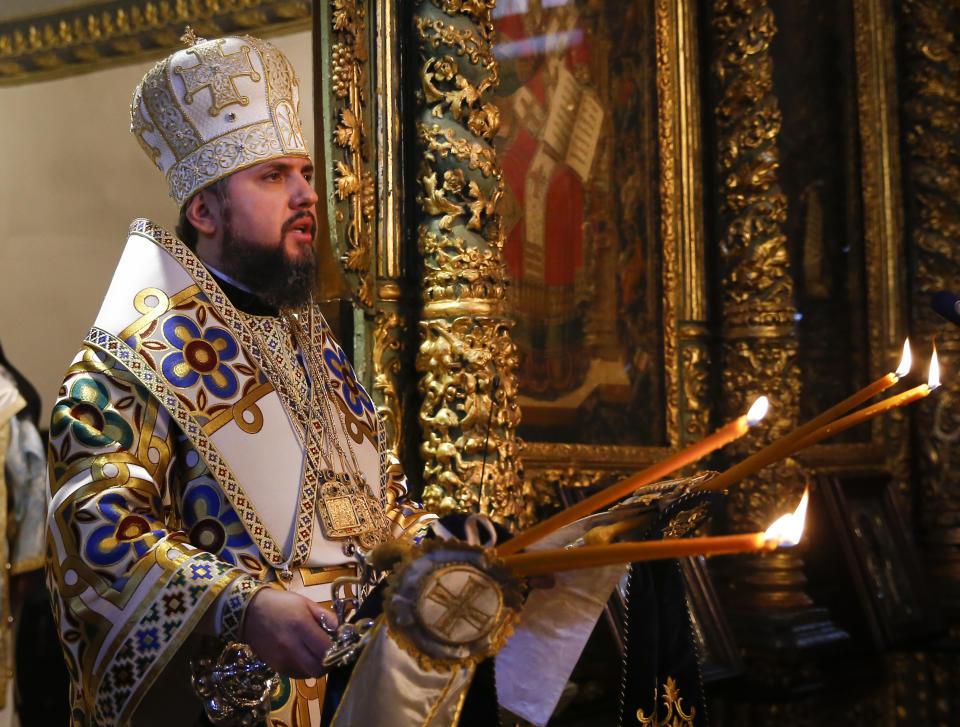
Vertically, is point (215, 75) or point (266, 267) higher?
point (215, 75)

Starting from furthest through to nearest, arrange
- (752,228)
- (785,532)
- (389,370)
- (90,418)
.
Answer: (752,228) → (389,370) → (90,418) → (785,532)

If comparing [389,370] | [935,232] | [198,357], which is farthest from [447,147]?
[935,232]

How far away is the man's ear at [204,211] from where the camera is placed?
2.19m

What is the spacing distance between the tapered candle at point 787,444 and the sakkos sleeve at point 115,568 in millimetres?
717

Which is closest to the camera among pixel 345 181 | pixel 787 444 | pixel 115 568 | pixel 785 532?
pixel 785 532

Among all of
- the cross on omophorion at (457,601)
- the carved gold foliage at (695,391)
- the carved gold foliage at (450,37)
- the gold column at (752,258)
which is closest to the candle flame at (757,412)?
the cross on omophorion at (457,601)

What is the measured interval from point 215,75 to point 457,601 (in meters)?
1.30

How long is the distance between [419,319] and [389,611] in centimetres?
190

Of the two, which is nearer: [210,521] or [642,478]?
[642,478]

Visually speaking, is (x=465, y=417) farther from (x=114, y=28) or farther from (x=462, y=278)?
(x=114, y=28)

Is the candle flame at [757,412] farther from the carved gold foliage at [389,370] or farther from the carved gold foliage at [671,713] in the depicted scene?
the carved gold foliage at [389,370]

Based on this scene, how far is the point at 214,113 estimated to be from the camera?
7.18 feet

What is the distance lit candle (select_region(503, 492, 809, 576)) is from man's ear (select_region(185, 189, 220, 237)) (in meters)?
1.20

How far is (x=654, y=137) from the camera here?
471cm
